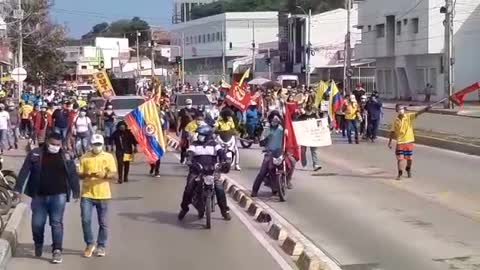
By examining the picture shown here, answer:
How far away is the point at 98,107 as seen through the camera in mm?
34469

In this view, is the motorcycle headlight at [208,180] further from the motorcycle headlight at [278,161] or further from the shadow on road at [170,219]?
the motorcycle headlight at [278,161]

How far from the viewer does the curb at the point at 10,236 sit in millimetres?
10159

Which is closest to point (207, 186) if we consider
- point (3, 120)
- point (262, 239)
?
point (262, 239)

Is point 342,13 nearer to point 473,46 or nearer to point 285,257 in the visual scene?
point 473,46

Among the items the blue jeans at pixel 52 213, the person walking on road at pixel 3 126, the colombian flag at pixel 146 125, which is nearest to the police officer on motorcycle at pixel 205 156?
the blue jeans at pixel 52 213

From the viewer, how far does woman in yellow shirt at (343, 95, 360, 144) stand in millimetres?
29016

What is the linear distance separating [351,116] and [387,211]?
15309 millimetres

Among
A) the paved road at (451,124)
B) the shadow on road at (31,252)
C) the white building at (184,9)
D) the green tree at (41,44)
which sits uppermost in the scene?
the white building at (184,9)

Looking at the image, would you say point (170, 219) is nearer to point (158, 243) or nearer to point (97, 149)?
point (158, 243)

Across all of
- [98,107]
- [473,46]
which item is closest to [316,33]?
[473,46]

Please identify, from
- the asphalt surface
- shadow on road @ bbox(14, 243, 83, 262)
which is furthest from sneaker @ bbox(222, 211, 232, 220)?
the asphalt surface

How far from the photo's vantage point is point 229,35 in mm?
135500

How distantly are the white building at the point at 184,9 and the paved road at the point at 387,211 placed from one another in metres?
151

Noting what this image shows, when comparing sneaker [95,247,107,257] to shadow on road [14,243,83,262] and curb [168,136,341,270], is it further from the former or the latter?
curb [168,136,341,270]
